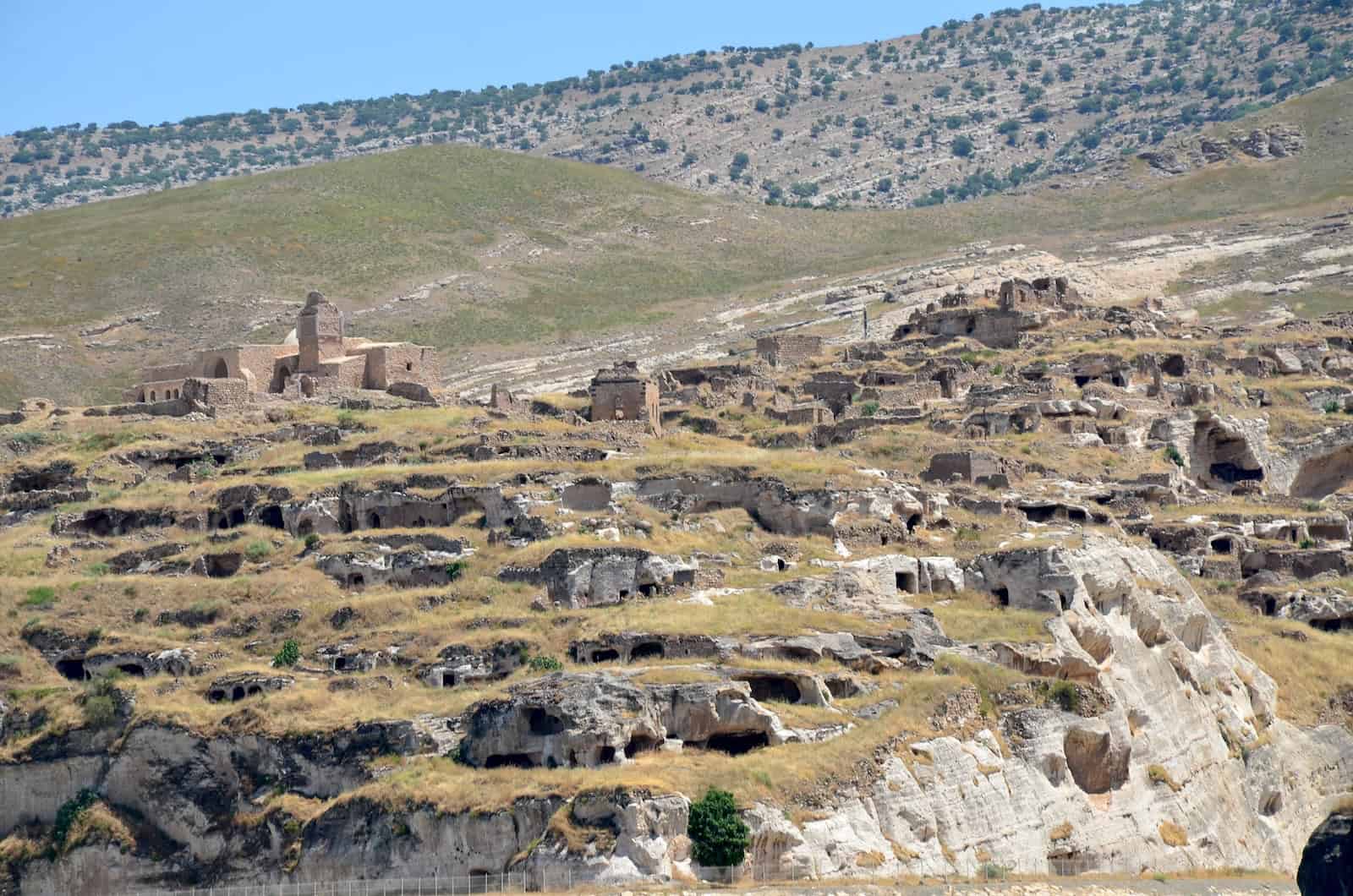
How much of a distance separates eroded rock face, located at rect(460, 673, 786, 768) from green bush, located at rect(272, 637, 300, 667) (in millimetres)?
6361

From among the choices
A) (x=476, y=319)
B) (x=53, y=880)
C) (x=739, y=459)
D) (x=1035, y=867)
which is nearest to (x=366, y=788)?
(x=53, y=880)

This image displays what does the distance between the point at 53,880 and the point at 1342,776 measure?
30399mm

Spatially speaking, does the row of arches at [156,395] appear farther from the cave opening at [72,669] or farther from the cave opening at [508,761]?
the cave opening at [508,761]

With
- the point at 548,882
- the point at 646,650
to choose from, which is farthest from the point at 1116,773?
the point at 548,882

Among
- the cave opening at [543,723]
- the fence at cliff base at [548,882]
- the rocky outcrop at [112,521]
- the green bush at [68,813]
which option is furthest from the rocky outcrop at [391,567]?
the fence at cliff base at [548,882]

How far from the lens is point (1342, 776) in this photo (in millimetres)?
60469

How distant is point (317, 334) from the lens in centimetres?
8119

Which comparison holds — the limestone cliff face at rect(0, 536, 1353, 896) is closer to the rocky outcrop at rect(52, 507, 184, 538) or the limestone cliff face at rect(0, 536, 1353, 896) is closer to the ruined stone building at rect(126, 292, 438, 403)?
the rocky outcrop at rect(52, 507, 184, 538)

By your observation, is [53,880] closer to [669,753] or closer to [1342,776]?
[669,753]

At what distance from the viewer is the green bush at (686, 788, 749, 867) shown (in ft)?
150

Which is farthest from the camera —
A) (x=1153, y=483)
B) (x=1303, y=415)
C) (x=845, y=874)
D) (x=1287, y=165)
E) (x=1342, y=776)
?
(x=1287, y=165)

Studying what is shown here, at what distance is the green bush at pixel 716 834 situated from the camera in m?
45.6

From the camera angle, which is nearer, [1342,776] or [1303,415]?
[1342,776]

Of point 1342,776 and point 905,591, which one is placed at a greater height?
point 905,591
